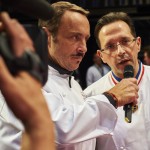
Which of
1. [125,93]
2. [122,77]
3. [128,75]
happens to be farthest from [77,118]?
[122,77]

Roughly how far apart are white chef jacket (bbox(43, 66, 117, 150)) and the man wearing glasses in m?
0.21

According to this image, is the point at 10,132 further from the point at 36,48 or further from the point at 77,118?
the point at 36,48

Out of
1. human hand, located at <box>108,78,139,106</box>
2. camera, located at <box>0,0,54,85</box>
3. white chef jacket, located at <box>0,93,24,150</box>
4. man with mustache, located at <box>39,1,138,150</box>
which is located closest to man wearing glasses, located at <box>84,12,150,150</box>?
man with mustache, located at <box>39,1,138,150</box>

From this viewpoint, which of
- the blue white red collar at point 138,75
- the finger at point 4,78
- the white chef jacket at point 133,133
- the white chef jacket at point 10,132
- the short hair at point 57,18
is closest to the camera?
the finger at point 4,78

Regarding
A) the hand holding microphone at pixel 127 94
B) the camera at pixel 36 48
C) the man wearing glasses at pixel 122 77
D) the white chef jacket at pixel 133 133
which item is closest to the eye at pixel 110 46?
the man wearing glasses at pixel 122 77

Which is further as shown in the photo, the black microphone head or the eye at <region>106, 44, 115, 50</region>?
the eye at <region>106, 44, 115, 50</region>

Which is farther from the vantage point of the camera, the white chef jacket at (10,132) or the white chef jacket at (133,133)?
the white chef jacket at (133,133)

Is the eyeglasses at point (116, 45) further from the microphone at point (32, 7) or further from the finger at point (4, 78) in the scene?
the finger at point (4, 78)

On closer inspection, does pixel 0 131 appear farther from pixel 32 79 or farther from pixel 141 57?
pixel 141 57

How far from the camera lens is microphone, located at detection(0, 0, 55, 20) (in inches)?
21.7

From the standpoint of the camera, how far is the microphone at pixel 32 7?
1.81 feet

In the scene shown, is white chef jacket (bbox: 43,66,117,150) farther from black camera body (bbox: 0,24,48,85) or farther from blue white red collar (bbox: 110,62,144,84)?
black camera body (bbox: 0,24,48,85)

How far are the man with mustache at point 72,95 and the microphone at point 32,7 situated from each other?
0.60m

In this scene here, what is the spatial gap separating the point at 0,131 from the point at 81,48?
0.43 metres
